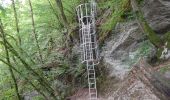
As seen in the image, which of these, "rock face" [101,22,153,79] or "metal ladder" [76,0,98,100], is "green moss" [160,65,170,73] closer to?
"rock face" [101,22,153,79]

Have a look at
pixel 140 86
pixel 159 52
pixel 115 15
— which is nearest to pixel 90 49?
pixel 115 15

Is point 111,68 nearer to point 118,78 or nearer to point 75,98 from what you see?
point 118,78

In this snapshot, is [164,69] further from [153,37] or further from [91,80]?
[91,80]

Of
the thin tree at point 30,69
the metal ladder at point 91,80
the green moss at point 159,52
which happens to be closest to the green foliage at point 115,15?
the metal ladder at point 91,80

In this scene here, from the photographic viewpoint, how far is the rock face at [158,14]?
1196cm

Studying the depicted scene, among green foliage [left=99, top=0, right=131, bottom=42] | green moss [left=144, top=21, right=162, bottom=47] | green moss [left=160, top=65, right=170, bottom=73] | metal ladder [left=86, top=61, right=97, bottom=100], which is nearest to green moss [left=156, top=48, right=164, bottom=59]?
green moss [left=144, top=21, right=162, bottom=47]

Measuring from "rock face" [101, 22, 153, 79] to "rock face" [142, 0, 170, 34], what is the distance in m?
0.74

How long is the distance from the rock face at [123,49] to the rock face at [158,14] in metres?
0.74

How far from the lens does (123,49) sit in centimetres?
1331

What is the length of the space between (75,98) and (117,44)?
3.26 m

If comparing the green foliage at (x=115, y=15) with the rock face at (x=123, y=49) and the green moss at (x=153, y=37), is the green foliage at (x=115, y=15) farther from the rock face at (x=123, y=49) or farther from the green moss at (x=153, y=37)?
the green moss at (x=153, y=37)

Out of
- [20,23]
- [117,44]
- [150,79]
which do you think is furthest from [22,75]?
[20,23]

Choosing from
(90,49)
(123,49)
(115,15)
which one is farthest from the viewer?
(90,49)

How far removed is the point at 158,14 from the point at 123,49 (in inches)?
83.8
